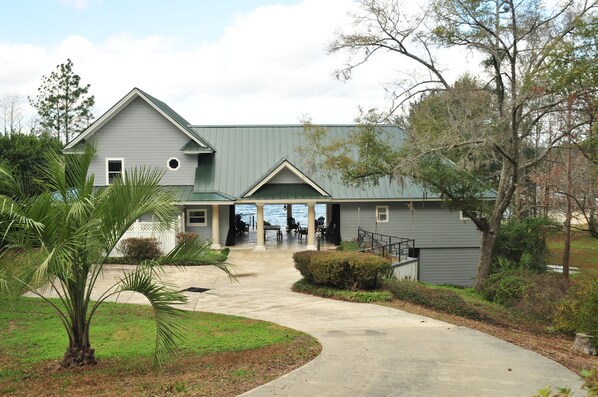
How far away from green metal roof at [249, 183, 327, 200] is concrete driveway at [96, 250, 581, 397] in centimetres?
1049

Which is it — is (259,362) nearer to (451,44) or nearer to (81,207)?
(81,207)

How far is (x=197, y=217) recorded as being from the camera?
27.7 metres

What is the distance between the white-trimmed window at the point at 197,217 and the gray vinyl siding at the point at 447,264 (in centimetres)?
1099

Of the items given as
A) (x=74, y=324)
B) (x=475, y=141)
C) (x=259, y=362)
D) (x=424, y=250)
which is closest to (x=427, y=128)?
(x=475, y=141)

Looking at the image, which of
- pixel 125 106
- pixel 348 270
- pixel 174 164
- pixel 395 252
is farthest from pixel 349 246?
pixel 125 106

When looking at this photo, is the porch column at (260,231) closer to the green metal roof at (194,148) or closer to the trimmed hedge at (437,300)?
the green metal roof at (194,148)

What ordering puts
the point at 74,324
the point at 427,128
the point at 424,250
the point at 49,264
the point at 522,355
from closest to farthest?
the point at 49,264 < the point at 74,324 < the point at 522,355 < the point at 427,128 < the point at 424,250

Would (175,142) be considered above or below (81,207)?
above

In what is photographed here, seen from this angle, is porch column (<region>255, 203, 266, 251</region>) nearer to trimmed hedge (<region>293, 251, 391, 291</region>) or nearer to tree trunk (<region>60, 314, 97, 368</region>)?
trimmed hedge (<region>293, 251, 391, 291</region>)

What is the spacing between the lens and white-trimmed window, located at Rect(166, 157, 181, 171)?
28.1 meters

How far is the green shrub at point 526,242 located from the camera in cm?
2356

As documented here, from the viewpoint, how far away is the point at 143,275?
26.8ft

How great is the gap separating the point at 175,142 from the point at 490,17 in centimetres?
1636

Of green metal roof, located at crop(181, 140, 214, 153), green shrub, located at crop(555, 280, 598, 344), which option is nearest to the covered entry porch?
green metal roof, located at crop(181, 140, 214, 153)
